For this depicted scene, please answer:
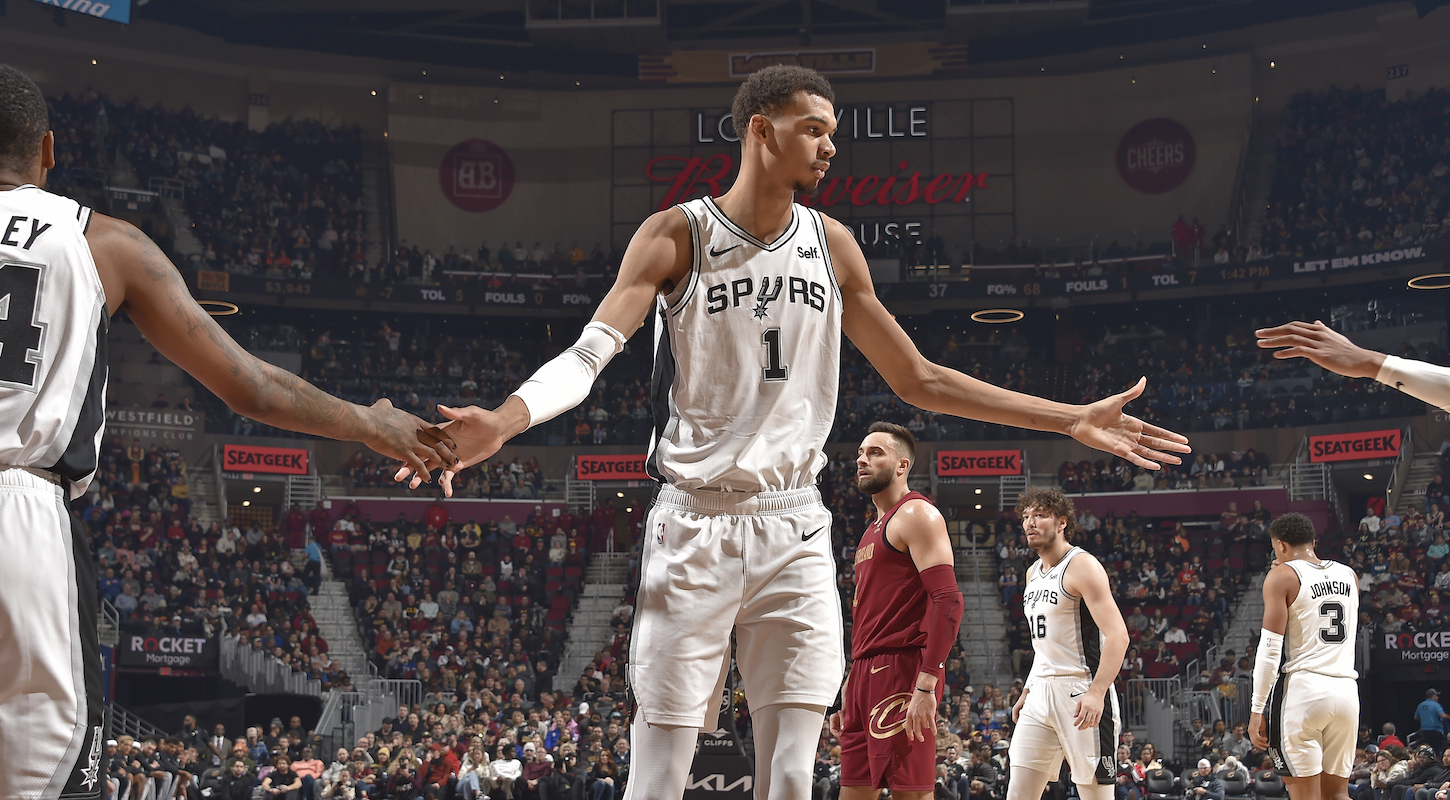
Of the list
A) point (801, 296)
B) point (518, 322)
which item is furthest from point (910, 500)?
point (518, 322)

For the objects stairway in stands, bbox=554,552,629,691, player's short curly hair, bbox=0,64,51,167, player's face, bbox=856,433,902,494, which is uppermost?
player's short curly hair, bbox=0,64,51,167

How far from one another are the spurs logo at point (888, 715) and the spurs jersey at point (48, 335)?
4.48 m

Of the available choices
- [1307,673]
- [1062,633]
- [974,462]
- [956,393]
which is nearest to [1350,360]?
[956,393]

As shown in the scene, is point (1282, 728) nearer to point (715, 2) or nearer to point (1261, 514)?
point (1261, 514)

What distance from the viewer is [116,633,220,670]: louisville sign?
22.5 m

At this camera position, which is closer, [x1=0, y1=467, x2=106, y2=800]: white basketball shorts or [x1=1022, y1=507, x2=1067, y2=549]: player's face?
[x1=0, y1=467, x2=106, y2=800]: white basketball shorts

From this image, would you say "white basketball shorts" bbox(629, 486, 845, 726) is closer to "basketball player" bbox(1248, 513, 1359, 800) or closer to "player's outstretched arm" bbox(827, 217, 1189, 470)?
"player's outstretched arm" bbox(827, 217, 1189, 470)

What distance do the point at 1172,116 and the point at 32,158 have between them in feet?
122

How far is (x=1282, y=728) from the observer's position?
882 centimetres

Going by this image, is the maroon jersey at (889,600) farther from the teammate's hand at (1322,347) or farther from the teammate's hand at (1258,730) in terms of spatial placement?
the teammate's hand at (1258,730)

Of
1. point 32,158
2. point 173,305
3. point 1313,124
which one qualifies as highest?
point 1313,124

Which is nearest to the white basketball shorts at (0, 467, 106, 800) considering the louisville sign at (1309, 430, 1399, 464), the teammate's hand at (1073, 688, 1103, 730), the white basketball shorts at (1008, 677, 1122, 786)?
the teammate's hand at (1073, 688, 1103, 730)

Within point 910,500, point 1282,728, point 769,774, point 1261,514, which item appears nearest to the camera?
point 769,774

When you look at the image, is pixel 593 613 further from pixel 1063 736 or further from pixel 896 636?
pixel 896 636
